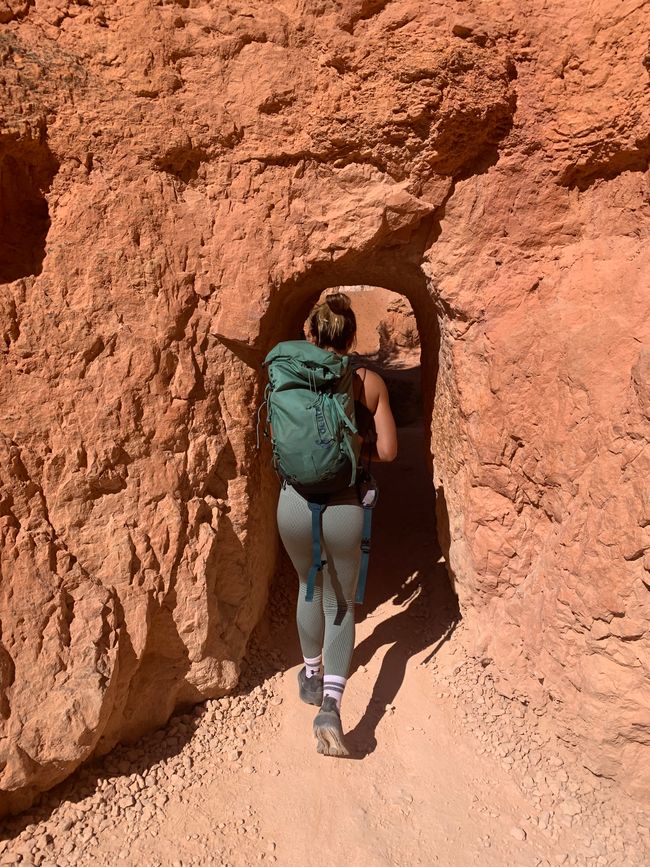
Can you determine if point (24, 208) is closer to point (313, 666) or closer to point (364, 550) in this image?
point (364, 550)

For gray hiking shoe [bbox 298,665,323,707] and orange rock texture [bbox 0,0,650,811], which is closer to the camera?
orange rock texture [bbox 0,0,650,811]

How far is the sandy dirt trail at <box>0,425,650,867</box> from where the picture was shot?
2.22 meters

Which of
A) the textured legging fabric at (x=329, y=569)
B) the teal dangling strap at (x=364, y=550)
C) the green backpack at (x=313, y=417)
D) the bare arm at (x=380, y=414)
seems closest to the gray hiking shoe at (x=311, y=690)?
the textured legging fabric at (x=329, y=569)

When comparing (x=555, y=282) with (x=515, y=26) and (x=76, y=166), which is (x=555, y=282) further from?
(x=76, y=166)

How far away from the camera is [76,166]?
229 centimetres

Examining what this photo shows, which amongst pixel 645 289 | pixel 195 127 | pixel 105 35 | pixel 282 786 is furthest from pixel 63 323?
pixel 645 289

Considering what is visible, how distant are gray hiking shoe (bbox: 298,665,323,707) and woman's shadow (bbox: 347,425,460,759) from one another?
0.20m

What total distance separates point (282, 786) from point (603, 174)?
8.80 ft

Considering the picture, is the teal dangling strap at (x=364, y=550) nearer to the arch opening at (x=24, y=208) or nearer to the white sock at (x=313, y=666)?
the white sock at (x=313, y=666)

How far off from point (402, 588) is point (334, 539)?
3.80 feet

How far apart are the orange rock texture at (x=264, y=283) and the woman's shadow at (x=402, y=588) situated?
1.85 ft

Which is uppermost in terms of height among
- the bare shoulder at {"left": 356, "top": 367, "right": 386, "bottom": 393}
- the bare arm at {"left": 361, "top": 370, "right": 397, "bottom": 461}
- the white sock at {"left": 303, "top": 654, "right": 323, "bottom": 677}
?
the bare shoulder at {"left": 356, "top": 367, "right": 386, "bottom": 393}

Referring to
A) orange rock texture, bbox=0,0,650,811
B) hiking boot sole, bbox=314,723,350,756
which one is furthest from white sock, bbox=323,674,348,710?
orange rock texture, bbox=0,0,650,811

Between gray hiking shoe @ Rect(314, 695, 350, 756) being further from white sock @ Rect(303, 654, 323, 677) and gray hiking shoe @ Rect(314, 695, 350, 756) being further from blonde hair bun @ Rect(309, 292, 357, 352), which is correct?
blonde hair bun @ Rect(309, 292, 357, 352)
